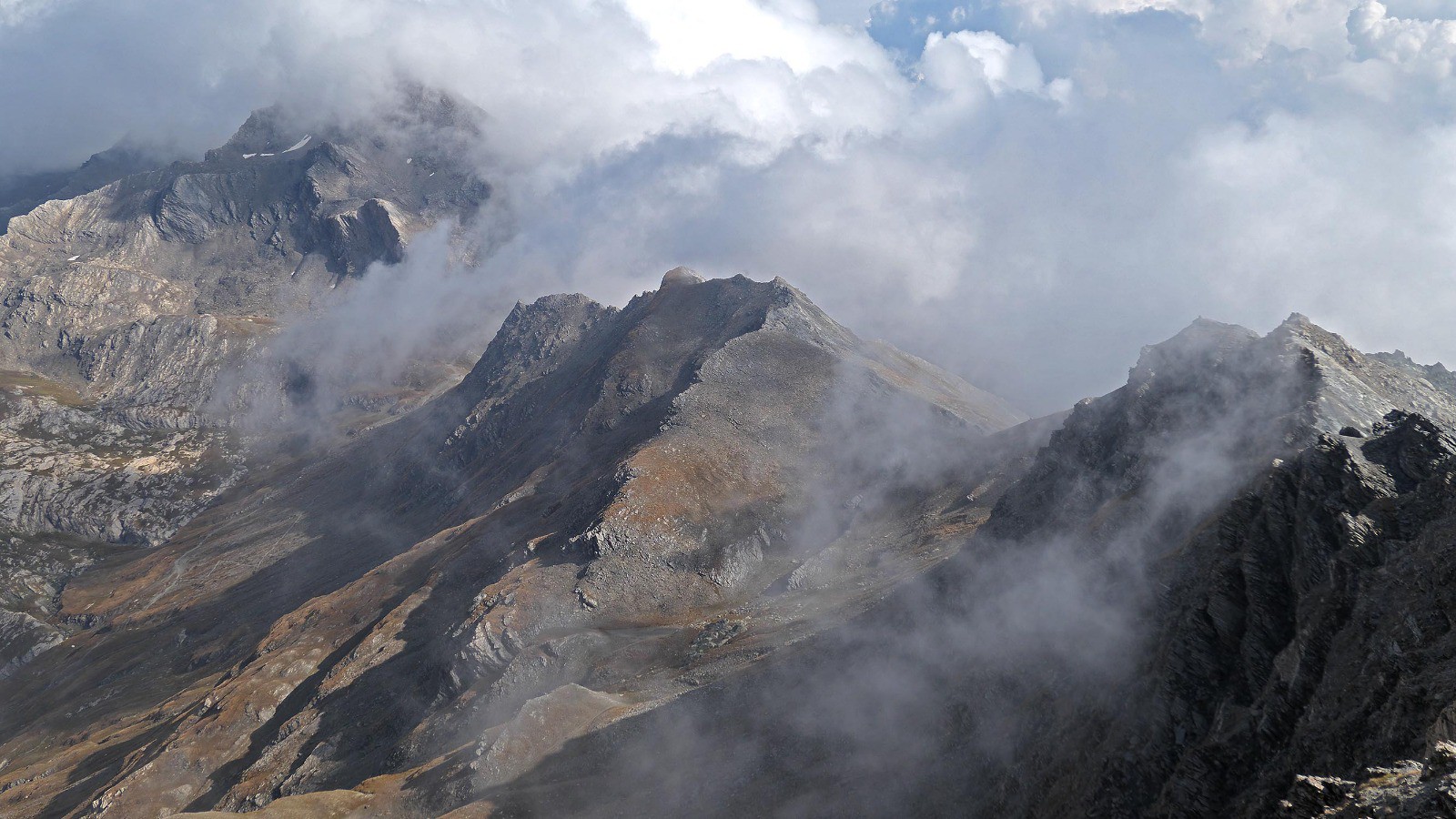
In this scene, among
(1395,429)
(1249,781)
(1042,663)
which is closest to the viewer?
(1249,781)

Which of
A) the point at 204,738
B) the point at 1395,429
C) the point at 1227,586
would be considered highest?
the point at 1395,429

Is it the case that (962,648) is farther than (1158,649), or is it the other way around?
(962,648)

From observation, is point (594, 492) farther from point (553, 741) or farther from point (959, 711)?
point (959, 711)

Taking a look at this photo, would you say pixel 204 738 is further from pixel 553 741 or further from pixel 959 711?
pixel 959 711

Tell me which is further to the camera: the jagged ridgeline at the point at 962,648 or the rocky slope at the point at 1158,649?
the jagged ridgeline at the point at 962,648

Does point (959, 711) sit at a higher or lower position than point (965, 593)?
lower

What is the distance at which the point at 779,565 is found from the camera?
180000mm

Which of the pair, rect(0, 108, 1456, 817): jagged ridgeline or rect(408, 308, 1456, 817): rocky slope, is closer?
rect(408, 308, 1456, 817): rocky slope

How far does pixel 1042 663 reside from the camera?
252 feet

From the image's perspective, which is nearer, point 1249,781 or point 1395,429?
point 1249,781

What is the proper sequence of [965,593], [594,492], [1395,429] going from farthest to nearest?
[594,492], [965,593], [1395,429]

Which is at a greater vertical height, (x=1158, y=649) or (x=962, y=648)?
(x=1158, y=649)

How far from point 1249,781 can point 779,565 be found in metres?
134

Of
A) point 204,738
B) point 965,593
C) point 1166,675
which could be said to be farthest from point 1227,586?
point 204,738
